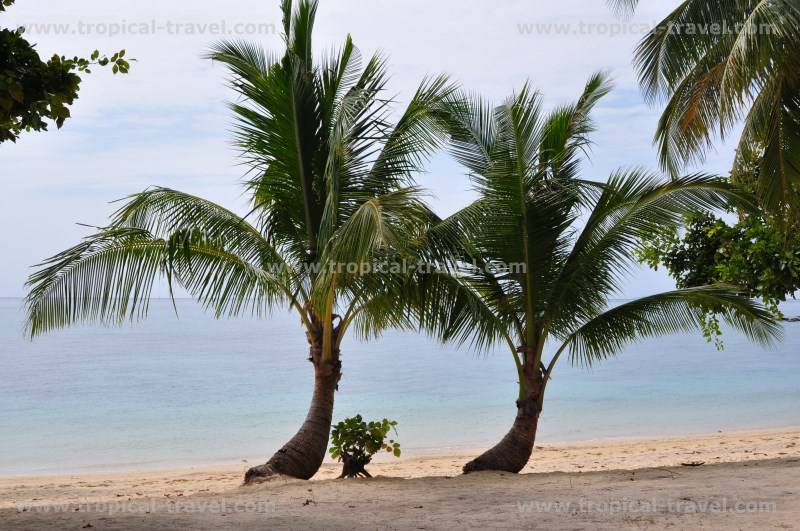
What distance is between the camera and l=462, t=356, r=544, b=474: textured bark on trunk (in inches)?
346

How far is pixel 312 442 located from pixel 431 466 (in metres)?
4.25

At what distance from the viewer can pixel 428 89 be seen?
29.2ft

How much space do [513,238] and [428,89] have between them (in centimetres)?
191

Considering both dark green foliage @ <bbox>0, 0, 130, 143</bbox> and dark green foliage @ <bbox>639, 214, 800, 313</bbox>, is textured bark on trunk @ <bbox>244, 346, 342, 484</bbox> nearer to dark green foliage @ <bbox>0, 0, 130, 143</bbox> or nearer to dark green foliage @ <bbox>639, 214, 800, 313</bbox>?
dark green foliage @ <bbox>639, 214, 800, 313</bbox>

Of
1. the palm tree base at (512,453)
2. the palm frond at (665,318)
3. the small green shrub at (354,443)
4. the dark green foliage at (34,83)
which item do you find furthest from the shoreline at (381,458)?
the dark green foliage at (34,83)

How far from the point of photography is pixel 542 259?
8.82 meters

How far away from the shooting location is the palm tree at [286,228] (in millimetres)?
8031

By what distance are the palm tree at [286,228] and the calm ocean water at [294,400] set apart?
5.56 meters

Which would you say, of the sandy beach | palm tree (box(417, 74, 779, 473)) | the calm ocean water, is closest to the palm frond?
palm tree (box(417, 74, 779, 473))

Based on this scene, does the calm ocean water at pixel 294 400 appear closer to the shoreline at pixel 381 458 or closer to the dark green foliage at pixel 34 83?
the shoreline at pixel 381 458

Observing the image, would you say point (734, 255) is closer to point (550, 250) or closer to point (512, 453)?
point (550, 250)

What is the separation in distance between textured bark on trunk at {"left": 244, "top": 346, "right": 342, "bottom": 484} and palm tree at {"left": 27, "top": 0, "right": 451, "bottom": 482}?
1 centimetres

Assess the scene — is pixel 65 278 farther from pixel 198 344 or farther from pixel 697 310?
pixel 198 344

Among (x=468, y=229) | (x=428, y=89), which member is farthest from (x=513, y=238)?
(x=428, y=89)
